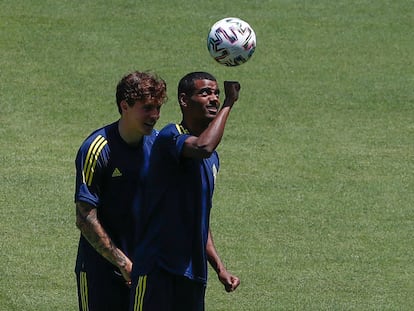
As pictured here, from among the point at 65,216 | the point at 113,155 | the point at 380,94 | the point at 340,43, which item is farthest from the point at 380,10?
the point at 113,155

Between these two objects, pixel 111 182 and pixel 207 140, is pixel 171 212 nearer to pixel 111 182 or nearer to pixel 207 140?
pixel 207 140

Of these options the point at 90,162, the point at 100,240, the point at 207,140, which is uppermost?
the point at 207,140

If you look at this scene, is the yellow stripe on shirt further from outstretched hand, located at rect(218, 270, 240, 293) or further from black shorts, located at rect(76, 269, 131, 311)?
outstretched hand, located at rect(218, 270, 240, 293)

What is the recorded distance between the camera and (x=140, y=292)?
6863 millimetres

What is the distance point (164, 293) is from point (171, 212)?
1.55 feet

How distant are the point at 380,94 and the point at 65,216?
599cm

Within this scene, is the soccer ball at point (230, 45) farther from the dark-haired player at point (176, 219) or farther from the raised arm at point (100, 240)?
the raised arm at point (100, 240)

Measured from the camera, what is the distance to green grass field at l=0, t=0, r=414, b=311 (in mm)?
10719

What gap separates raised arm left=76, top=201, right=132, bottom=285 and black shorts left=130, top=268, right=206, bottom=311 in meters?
0.25

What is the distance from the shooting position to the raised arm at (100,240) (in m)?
7.12

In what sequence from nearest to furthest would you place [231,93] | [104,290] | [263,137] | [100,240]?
1. [231,93]
2. [100,240]
3. [104,290]
4. [263,137]

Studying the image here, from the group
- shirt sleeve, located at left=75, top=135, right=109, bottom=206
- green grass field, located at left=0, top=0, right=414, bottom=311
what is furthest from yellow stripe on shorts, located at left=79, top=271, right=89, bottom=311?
green grass field, located at left=0, top=0, right=414, bottom=311

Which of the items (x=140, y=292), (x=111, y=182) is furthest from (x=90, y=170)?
(x=140, y=292)

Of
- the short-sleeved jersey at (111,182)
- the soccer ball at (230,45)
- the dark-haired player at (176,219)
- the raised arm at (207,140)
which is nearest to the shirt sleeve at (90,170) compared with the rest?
the short-sleeved jersey at (111,182)
